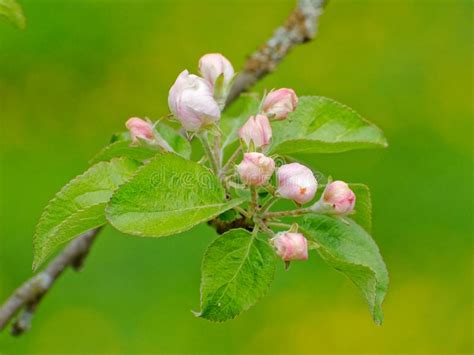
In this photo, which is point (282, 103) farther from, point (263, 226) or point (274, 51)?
point (274, 51)

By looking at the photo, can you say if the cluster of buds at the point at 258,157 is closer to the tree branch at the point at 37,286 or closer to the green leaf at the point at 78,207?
the green leaf at the point at 78,207

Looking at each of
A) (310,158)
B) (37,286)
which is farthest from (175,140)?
(310,158)

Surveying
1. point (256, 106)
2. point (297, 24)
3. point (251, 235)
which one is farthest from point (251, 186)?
point (297, 24)

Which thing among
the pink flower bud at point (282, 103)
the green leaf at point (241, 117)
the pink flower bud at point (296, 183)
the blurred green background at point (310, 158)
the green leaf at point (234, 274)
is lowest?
the blurred green background at point (310, 158)

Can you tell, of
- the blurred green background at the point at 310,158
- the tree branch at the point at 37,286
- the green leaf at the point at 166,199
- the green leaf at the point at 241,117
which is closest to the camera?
the green leaf at the point at 166,199

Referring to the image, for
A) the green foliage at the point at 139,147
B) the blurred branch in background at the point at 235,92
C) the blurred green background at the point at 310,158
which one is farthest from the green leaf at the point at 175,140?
the blurred green background at the point at 310,158

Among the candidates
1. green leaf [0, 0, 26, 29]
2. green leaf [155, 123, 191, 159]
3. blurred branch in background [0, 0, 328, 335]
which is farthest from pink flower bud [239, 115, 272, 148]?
blurred branch in background [0, 0, 328, 335]
